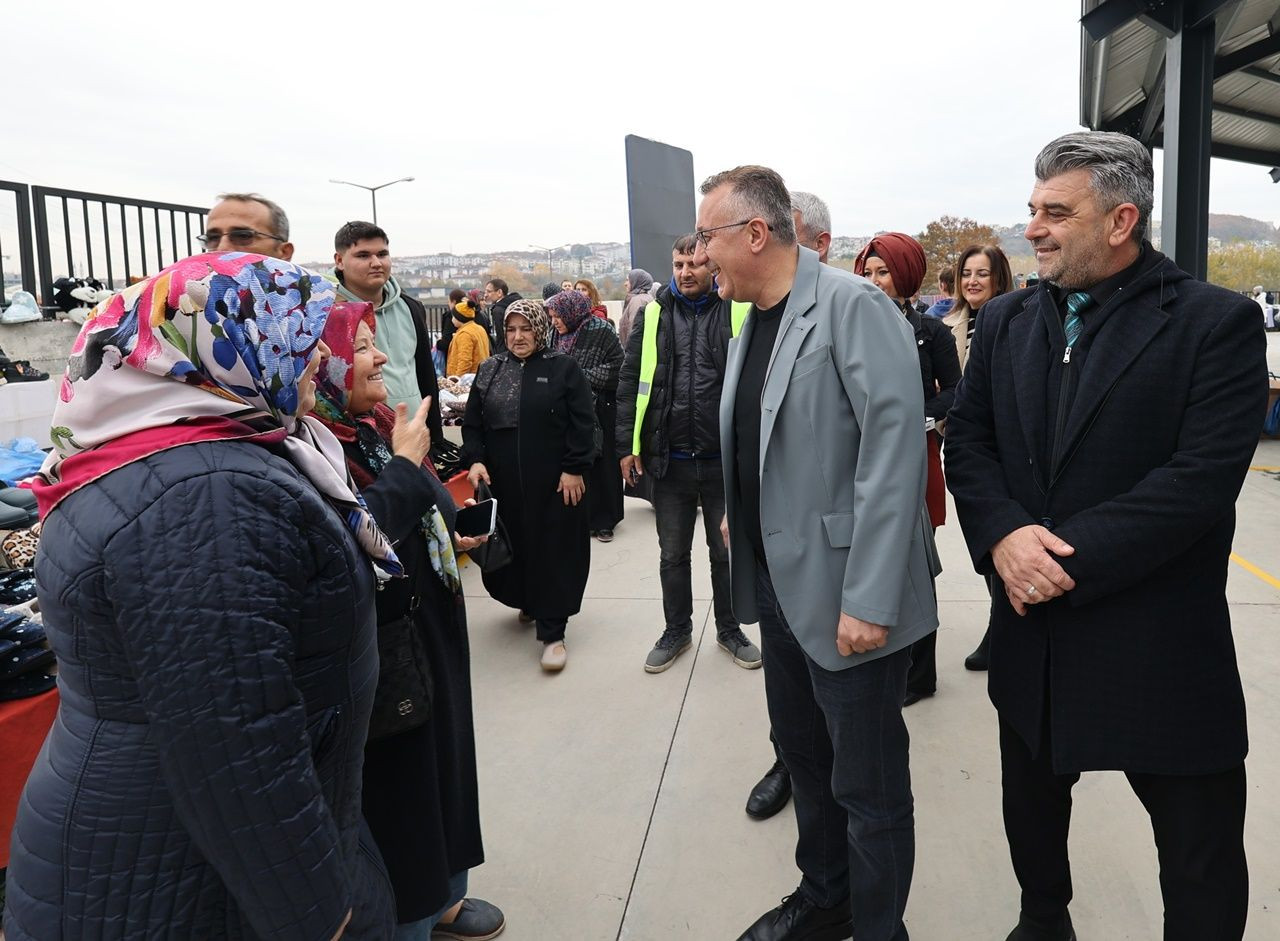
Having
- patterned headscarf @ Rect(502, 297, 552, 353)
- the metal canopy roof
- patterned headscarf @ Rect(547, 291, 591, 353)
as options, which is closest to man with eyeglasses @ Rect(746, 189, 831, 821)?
patterned headscarf @ Rect(502, 297, 552, 353)

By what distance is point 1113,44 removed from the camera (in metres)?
8.15

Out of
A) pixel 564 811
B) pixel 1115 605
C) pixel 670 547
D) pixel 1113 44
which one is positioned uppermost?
pixel 1113 44

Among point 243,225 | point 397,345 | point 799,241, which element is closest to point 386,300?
point 397,345

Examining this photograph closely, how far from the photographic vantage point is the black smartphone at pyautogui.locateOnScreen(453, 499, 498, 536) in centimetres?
253

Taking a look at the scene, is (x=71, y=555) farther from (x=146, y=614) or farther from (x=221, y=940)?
(x=221, y=940)

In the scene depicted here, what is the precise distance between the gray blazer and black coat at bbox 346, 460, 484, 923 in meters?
0.84

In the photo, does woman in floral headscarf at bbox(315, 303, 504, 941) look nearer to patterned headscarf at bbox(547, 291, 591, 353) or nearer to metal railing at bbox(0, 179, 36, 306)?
patterned headscarf at bbox(547, 291, 591, 353)

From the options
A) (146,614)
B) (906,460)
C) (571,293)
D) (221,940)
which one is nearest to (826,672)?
(906,460)

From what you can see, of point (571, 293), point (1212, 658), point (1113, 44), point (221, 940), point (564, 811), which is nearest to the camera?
point (221, 940)

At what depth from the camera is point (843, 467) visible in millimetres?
1903

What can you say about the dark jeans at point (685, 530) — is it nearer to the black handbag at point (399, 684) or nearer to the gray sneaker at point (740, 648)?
the gray sneaker at point (740, 648)

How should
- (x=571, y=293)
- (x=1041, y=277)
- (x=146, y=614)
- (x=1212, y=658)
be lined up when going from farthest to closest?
(x=571, y=293), (x=1041, y=277), (x=1212, y=658), (x=146, y=614)

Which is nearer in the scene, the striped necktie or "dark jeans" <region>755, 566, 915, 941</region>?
the striped necktie

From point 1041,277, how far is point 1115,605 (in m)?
0.76
